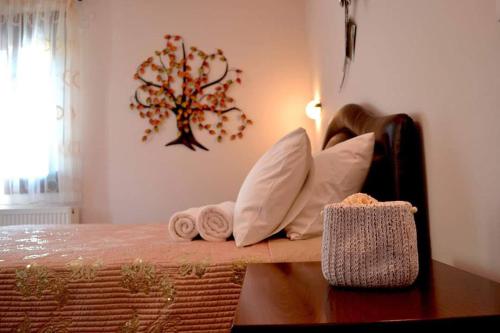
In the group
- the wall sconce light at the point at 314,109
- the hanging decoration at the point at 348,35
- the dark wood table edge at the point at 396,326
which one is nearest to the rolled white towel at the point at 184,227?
the dark wood table edge at the point at 396,326

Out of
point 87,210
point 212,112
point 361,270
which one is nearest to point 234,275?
point 361,270

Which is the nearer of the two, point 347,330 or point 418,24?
point 347,330

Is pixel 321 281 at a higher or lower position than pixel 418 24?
lower

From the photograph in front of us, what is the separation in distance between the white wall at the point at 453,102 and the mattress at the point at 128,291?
38 centimetres

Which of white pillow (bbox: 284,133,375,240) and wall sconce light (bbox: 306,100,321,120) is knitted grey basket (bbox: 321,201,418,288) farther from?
wall sconce light (bbox: 306,100,321,120)

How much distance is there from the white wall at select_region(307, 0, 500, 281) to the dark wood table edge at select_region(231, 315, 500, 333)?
0.30 m

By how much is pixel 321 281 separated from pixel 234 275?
32 cm

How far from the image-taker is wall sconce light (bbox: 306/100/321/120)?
293cm

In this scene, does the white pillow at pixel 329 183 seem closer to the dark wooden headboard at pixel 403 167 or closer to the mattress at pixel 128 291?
the dark wooden headboard at pixel 403 167

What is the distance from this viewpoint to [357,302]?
676mm

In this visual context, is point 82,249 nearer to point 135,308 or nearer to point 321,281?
point 135,308

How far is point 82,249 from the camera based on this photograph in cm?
135

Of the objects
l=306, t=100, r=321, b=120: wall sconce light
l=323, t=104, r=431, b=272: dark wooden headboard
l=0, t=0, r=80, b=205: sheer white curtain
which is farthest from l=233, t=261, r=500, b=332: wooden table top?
l=0, t=0, r=80, b=205: sheer white curtain

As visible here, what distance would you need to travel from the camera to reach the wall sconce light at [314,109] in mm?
2929
